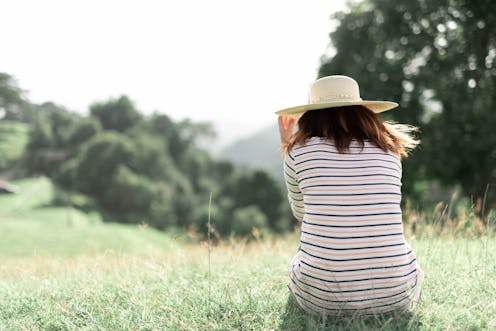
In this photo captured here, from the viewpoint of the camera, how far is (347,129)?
2.86 m

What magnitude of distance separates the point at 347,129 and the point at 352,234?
0.66m

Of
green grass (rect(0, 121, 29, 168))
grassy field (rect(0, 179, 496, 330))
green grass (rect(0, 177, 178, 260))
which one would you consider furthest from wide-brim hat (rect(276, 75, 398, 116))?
green grass (rect(0, 121, 29, 168))

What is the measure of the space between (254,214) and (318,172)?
3566 centimetres

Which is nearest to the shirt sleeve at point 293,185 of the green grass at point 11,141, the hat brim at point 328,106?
the hat brim at point 328,106

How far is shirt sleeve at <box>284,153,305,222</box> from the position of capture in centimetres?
292

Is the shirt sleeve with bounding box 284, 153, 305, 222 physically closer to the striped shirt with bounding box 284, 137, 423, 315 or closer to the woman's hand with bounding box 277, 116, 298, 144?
the striped shirt with bounding box 284, 137, 423, 315

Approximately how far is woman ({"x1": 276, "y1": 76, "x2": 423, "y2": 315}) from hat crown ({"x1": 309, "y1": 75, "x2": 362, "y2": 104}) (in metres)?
0.10

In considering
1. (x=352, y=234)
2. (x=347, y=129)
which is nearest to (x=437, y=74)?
(x=347, y=129)

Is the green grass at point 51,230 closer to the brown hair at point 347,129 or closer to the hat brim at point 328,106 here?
the hat brim at point 328,106

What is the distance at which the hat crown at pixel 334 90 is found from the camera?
303cm

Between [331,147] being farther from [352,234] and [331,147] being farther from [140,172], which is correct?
[140,172]

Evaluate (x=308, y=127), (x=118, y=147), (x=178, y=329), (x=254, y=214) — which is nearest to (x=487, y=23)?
(x=308, y=127)

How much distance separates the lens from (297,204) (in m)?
3.19

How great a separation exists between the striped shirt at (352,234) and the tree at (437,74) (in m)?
12.1
